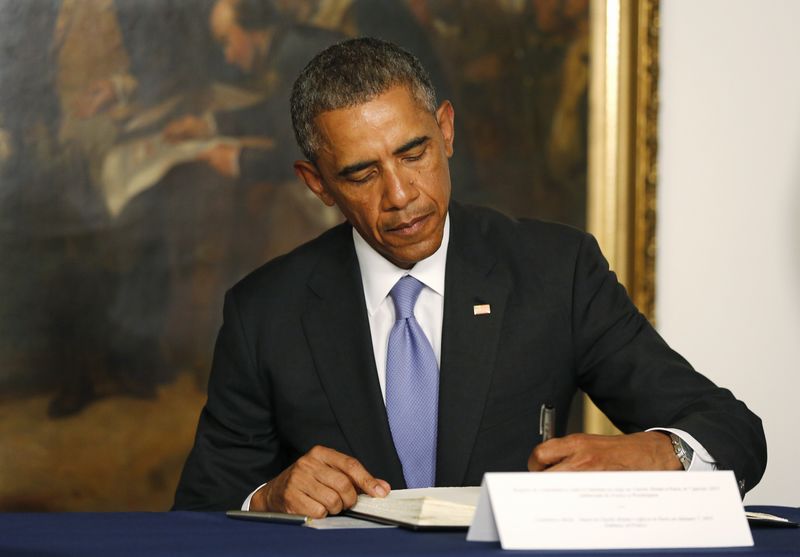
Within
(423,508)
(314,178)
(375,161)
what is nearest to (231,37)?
(314,178)

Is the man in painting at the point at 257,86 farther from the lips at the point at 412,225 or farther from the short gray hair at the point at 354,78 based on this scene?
the lips at the point at 412,225

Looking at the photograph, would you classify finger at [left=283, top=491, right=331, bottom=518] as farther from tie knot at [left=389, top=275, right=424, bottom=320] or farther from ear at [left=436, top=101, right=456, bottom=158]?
ear at [left=436, top=101, right=456, bottom=158]

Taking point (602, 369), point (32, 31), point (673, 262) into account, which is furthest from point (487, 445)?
point (32, 31)

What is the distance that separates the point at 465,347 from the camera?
274 centimetres

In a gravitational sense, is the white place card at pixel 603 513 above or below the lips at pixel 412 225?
below

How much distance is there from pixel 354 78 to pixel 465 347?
0.69 meters

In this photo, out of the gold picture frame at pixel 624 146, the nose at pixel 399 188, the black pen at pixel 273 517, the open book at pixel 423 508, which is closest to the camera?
the open book at pixel 423 508

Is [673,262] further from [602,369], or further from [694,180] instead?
[602,369]

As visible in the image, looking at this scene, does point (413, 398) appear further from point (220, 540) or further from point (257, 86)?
point (257, 86)

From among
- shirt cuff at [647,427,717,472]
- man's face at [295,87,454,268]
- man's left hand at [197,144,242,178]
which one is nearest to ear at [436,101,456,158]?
man's face at [295,87,454,268]

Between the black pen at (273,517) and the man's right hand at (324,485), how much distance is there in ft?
0.29

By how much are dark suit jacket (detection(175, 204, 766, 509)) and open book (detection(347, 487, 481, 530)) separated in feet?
1.99

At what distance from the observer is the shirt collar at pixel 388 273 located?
9.30 feet

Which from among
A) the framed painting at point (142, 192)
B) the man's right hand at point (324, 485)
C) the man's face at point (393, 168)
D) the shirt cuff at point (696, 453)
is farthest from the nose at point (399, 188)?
the framed painting at point (142, 192)
